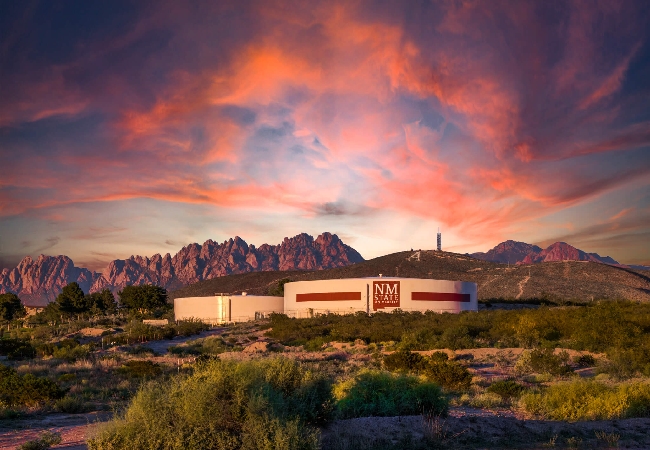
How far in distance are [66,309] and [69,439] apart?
321 ft

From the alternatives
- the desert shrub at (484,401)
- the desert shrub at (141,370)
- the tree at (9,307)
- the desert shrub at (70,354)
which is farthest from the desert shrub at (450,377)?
the tree at (9,307)

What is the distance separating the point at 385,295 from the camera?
250 ft

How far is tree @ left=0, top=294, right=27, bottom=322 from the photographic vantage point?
99625mm

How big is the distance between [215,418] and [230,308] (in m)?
77.4

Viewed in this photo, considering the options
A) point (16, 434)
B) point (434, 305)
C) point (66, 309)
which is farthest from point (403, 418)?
point (66, 309)

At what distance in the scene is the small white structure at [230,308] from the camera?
86.6 meters

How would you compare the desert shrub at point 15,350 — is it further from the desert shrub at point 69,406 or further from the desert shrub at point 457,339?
the desert shrub at point 457,339

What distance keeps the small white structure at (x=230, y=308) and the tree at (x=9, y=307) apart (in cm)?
3610

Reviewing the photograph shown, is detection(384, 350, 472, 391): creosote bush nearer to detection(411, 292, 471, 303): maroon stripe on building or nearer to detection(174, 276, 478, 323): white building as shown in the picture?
detection(174, 276, 478, 323): white building

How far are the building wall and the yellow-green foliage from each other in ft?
189

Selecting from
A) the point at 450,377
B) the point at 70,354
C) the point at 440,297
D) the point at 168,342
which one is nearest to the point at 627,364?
the point at 450,377

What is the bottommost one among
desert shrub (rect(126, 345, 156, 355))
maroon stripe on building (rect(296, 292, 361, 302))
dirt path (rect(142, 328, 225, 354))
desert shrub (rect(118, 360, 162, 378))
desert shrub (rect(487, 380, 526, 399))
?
dirt path (rect(142, 328, 225, 354))

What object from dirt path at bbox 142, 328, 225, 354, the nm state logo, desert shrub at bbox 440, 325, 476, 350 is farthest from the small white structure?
desert shrub at bbox 440, 325, 476, 350

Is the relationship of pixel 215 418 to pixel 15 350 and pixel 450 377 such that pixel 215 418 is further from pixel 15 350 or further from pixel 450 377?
pixel 15 350
